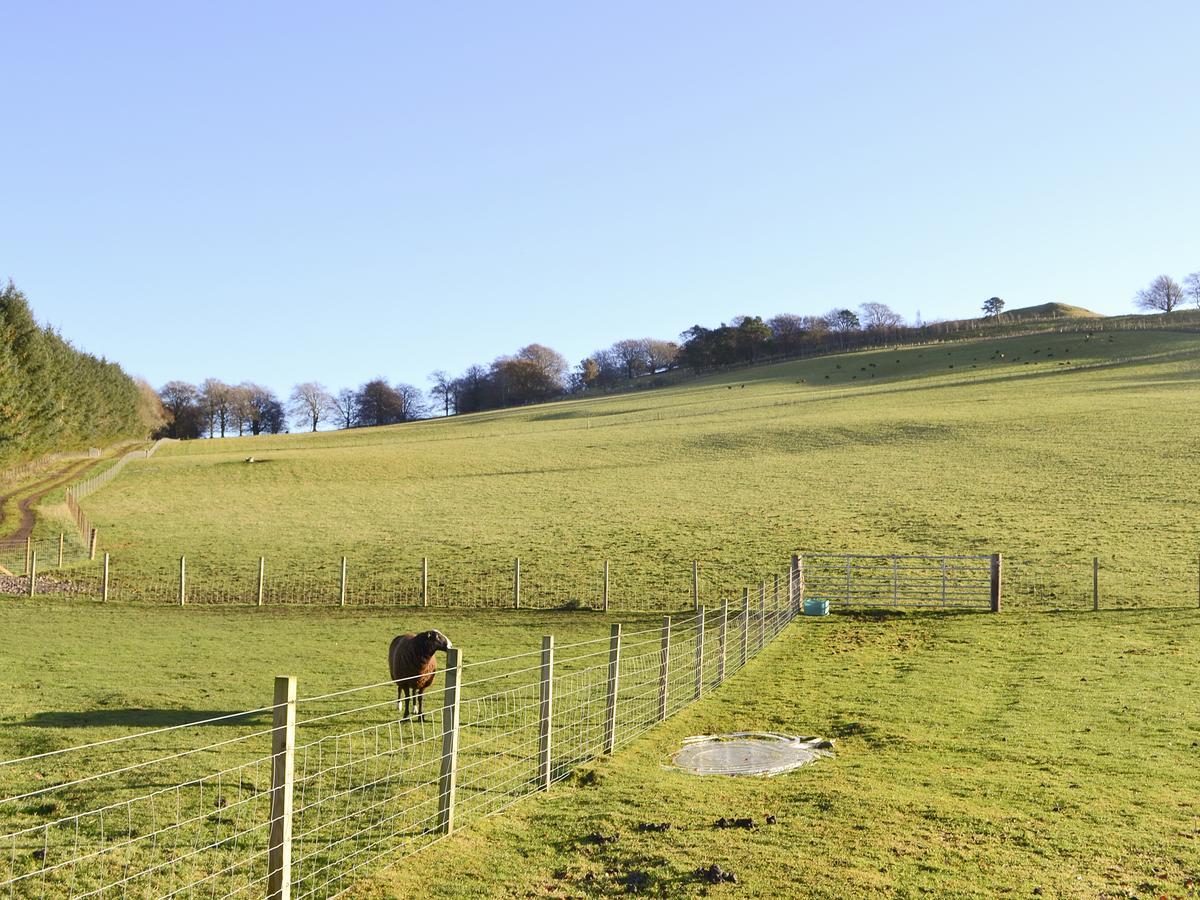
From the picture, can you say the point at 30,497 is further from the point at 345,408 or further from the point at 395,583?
the point at 345,408

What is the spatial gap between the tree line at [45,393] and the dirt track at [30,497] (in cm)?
179

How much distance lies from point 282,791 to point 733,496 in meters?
37.2

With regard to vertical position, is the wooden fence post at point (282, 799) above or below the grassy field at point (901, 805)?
above

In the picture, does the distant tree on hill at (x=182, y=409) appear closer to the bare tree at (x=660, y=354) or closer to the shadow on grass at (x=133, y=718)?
the bare tree at (x=660, y=354)

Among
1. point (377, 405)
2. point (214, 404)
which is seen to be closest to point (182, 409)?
point (214, 404)

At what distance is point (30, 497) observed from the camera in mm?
50531

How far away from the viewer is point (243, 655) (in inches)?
733

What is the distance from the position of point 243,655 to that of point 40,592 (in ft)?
45.1

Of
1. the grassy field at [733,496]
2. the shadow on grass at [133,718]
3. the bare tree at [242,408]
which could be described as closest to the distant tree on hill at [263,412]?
the bare tree at [242,408]

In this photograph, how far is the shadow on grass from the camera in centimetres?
1199

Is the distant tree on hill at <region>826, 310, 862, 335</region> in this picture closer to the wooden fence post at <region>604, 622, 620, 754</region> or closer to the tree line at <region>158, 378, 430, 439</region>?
the tree line at <region>158, 378, 430, 439</region>

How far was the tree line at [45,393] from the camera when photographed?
52.0 m

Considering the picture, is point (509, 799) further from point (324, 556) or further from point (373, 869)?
point (324, 556)

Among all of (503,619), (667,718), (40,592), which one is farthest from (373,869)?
(40,592)
